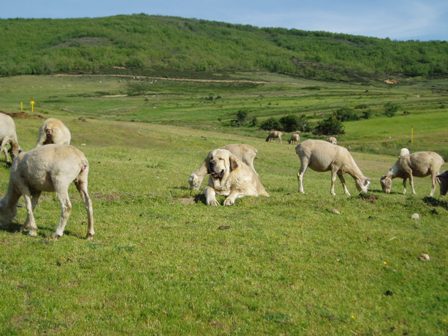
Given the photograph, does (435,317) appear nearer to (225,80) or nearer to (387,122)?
(387,122)

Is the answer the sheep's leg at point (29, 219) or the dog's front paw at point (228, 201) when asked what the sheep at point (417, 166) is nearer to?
the dog's front paw at point (228, 201)

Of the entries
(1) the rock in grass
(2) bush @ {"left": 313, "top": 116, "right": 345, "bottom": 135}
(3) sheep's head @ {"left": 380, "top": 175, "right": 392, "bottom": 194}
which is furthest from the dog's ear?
(2) bush @ {"left": 313, "top": 116, "right": 345, "bottom": 135}

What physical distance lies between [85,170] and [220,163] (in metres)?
5.44

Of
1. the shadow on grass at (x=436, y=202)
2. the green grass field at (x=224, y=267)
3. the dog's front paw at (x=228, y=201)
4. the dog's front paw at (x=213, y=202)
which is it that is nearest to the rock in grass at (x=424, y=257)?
the green grass field at (x=224, y=267)

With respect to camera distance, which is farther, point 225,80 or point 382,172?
point 225,80

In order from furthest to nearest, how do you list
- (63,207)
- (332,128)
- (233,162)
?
(332,128), (233,162), (63,207)

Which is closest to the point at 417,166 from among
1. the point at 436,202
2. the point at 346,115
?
the point at 436,202

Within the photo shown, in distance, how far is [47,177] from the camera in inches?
477

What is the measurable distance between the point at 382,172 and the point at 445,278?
2757 centimetres

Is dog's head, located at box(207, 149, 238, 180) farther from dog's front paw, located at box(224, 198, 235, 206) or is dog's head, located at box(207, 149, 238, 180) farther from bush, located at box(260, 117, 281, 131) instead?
bush, located at box(260, 117, 281, 131)

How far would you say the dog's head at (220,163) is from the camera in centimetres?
1705

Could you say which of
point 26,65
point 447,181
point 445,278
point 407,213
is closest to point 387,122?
point 447,181

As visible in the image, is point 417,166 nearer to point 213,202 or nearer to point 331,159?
point 331,159

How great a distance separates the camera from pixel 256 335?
852cm
